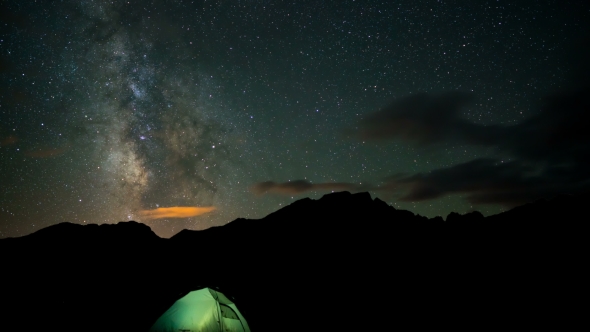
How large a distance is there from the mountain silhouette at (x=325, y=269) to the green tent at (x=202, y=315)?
27.4 inches

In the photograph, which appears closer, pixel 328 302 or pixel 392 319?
pixel 392 319

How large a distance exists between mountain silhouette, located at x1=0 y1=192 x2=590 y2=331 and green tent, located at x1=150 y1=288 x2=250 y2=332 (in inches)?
27.4

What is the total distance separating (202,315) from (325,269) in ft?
64.8

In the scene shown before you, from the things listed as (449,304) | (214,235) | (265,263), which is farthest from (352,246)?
(214,235)

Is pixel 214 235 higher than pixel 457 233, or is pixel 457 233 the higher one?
pixel 214 235

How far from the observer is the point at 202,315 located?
962cm

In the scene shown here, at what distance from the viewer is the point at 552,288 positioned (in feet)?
61.4

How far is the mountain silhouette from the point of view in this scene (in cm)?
1780

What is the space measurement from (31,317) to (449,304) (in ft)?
88.3

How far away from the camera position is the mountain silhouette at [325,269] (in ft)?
58.4

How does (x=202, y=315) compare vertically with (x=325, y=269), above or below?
above

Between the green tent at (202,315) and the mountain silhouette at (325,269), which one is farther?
the mountain silhouette at (325,269)

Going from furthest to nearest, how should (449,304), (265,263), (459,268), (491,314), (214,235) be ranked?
(214,235) → (265,263) → (459,268) → (449,304) → (491,314)

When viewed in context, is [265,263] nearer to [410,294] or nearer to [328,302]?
[328,302]
